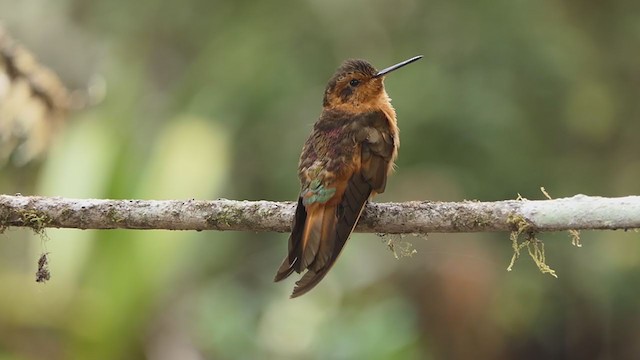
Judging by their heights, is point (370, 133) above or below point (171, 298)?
below

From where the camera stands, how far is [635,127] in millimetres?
8906

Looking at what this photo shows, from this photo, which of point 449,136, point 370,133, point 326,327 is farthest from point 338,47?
point 370,133

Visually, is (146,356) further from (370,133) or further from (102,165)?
(370,133)

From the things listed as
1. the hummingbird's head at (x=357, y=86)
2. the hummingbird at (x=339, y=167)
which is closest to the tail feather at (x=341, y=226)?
the hummingbird at (x=339, y=167)

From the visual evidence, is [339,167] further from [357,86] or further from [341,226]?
[357,86]

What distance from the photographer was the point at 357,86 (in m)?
4.47

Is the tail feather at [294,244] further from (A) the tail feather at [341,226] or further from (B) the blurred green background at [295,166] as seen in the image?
(B) the blurred green background at [295,166]

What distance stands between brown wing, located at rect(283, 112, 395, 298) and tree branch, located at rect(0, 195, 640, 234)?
0.24 ft

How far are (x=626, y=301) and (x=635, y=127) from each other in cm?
197

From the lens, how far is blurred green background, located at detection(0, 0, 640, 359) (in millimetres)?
5656

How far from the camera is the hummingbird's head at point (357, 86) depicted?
4.45 metres

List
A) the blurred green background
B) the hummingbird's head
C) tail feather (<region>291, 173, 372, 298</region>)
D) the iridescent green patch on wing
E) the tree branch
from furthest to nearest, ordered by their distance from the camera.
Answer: the blurred green background → the hummingbird's head → the iridescent green patch on wing → tail feather (<region>291, 173, 372, 298</region>) → the tree branch

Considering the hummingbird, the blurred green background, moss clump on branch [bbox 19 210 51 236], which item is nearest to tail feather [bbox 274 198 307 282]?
the hummingbird

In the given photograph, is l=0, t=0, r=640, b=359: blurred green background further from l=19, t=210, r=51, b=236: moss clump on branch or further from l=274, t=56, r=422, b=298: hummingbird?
l=19, t=210, r=51, b=236: moss clump on branch
